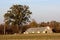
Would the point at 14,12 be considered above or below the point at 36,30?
above

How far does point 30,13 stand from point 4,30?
15.0 meters

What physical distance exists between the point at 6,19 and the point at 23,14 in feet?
27.1

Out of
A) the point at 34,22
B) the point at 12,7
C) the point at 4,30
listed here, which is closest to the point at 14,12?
the point at 12,7

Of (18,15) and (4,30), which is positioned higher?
(18,15)

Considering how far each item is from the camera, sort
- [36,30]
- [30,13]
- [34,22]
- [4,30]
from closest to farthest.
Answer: [4,30] < [30,13] < [36,30] < [34,22]

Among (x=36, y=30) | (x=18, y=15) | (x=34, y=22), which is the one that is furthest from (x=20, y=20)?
(x=34, y=22)

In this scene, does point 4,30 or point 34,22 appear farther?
point 34,22

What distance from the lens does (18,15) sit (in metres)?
98.2

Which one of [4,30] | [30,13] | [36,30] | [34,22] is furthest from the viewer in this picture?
[34,22]

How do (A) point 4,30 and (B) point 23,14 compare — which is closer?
(A) point 4,30

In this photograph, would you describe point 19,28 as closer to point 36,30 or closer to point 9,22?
point 9,22

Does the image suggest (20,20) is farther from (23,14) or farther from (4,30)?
(4,30)

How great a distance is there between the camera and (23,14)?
98188 mm

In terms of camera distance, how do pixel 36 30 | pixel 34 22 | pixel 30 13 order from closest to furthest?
pixel 30 13 < pixel 36 30 < pixel 34 22
